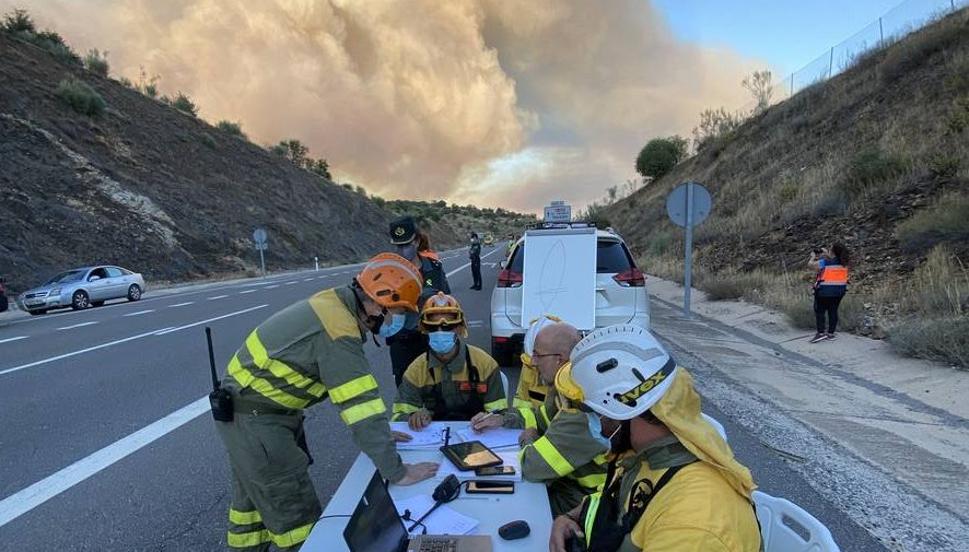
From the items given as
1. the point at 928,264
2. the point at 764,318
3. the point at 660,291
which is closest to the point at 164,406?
the point at 764,318

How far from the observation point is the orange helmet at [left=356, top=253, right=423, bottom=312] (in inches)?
98.1

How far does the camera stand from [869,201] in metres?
12.8

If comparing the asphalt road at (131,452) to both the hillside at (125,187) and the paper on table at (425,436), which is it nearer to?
the paper on table at (425,436)

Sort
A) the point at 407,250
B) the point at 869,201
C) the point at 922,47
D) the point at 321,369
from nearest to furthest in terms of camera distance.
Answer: the point at 321,369 → the point at 407,250 → the point at 869,201 → the point at 922,47

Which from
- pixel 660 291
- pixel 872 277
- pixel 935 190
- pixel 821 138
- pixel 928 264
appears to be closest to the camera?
pixel 928 264

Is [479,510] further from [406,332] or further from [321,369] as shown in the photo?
[406,332]

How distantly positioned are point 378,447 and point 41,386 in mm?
6715

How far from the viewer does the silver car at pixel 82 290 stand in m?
16.1

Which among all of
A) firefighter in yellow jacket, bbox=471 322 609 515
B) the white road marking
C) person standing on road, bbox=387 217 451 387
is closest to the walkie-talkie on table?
firefighter in yellow jacket, bbox=471 322 609 515

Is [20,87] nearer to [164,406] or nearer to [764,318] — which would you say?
[164,406]

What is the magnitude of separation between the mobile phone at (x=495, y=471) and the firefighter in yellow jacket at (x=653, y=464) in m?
0.64

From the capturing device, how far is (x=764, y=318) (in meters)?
9.92

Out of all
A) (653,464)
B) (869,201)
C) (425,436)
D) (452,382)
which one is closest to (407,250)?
(452,382)

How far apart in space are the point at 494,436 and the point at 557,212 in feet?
35.7
